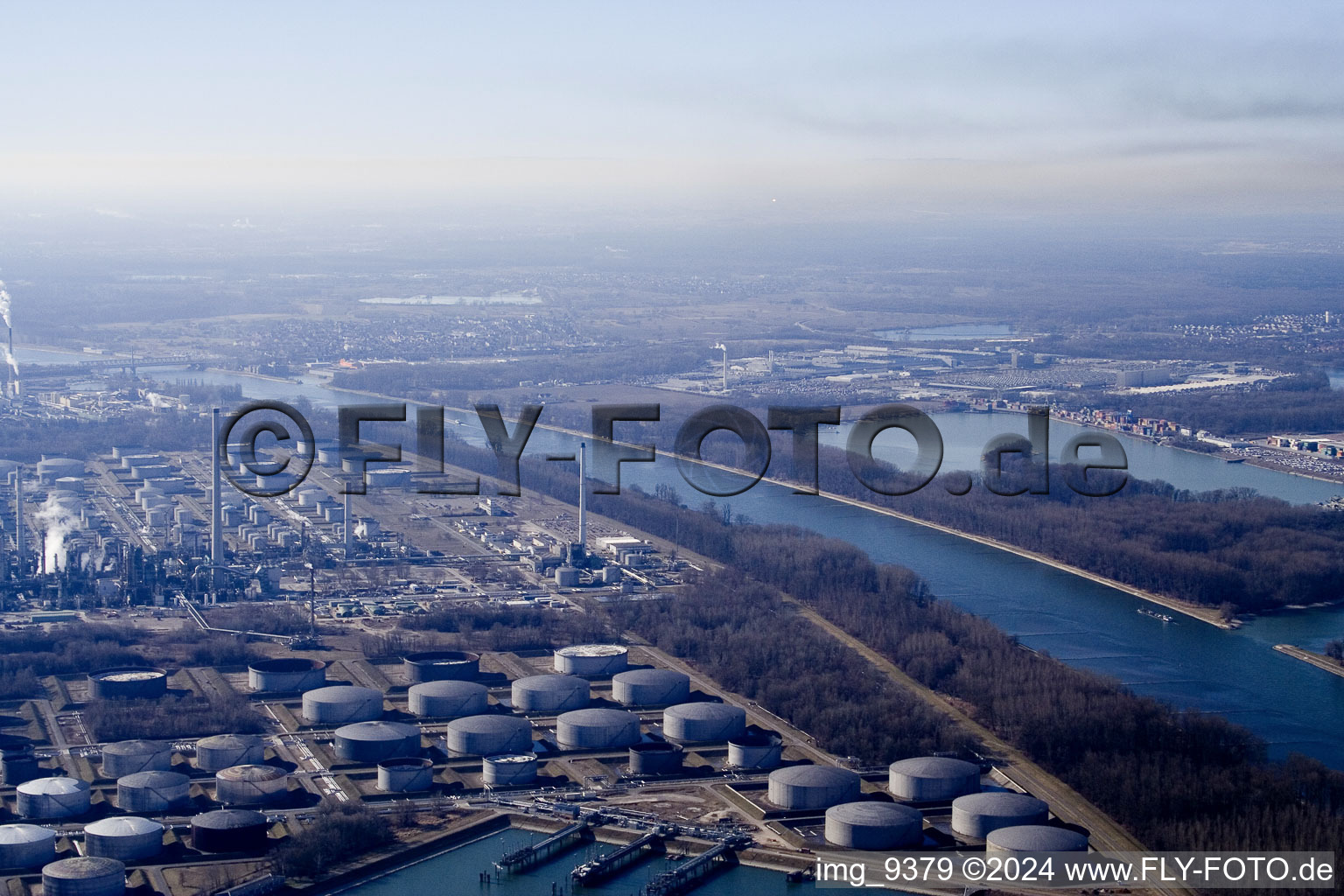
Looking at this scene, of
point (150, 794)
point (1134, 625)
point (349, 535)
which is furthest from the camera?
point (349, 535)

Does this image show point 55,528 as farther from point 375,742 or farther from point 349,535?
point 375,742

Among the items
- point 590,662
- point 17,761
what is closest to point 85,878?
point 17,761

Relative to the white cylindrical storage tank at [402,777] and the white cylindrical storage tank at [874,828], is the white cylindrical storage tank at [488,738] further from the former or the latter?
the white cylindrical storage tank at [874,828]

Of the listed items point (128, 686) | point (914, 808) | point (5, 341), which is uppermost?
point (5, 341)

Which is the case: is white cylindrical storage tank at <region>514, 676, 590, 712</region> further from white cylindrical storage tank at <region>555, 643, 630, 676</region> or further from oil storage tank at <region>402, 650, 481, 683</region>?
white cylindrical storage tank at <region>555, 643, 630, 676</region>

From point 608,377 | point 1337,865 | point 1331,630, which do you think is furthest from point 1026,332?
point 1337,865

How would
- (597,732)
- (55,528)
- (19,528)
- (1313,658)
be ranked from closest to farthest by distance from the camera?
(597,732), (1313,658), (19,528), (55,528)

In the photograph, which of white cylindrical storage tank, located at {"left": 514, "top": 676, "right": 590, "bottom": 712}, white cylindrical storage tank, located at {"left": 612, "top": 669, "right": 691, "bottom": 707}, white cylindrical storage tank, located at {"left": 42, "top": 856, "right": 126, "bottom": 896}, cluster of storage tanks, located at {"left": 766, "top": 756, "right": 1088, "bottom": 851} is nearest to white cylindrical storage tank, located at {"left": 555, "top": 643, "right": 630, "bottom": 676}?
white cylindrical storage tank, located at {"left": 612, "top": 669, "right": 691, "bottom": 707}
